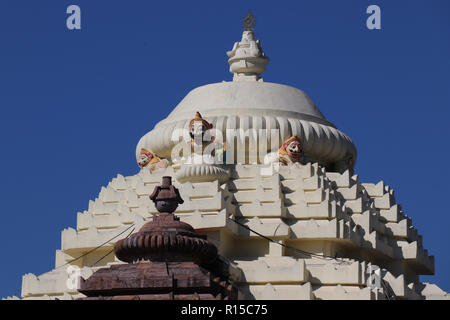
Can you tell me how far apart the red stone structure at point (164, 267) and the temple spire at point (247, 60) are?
1371cm

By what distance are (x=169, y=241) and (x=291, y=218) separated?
327 inches

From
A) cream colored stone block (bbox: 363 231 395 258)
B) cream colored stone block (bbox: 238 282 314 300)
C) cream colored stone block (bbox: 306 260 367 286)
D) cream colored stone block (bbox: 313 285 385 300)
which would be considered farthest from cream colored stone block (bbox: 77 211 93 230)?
cream colored stone block (bbox: 363 231 395 258)

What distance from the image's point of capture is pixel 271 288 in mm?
51344

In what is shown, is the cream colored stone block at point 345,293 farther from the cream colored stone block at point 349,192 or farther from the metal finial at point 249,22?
the metal finial at point 249,22

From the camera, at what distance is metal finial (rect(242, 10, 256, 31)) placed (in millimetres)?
64938

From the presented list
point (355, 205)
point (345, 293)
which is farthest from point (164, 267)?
point (355, 205)

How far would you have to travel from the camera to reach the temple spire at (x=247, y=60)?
63.4m

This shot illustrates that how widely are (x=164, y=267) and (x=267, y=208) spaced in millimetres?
8421

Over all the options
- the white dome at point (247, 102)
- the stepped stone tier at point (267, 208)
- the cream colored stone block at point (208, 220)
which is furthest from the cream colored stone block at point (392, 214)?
the cream colored stone block at point (208, 220)

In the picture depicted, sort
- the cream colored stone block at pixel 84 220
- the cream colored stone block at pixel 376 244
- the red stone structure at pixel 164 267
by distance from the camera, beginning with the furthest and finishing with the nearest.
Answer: the cream colored stone block at pixel 84 220 < the cream colored stone block at pixel 376 244 < the red stone structure at pixel 164 267

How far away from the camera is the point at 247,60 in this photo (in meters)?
63.5

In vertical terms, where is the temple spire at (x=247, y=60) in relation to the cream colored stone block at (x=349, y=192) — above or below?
above

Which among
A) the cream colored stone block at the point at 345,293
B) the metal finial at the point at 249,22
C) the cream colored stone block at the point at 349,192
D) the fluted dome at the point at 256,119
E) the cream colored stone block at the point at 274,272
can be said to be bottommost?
the cream colored stone block at the point at 345,293

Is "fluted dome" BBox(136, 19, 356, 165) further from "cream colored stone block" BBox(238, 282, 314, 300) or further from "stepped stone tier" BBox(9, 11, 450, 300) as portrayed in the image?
"cream colored stone block" BBox(238, 282, 314, 300)
